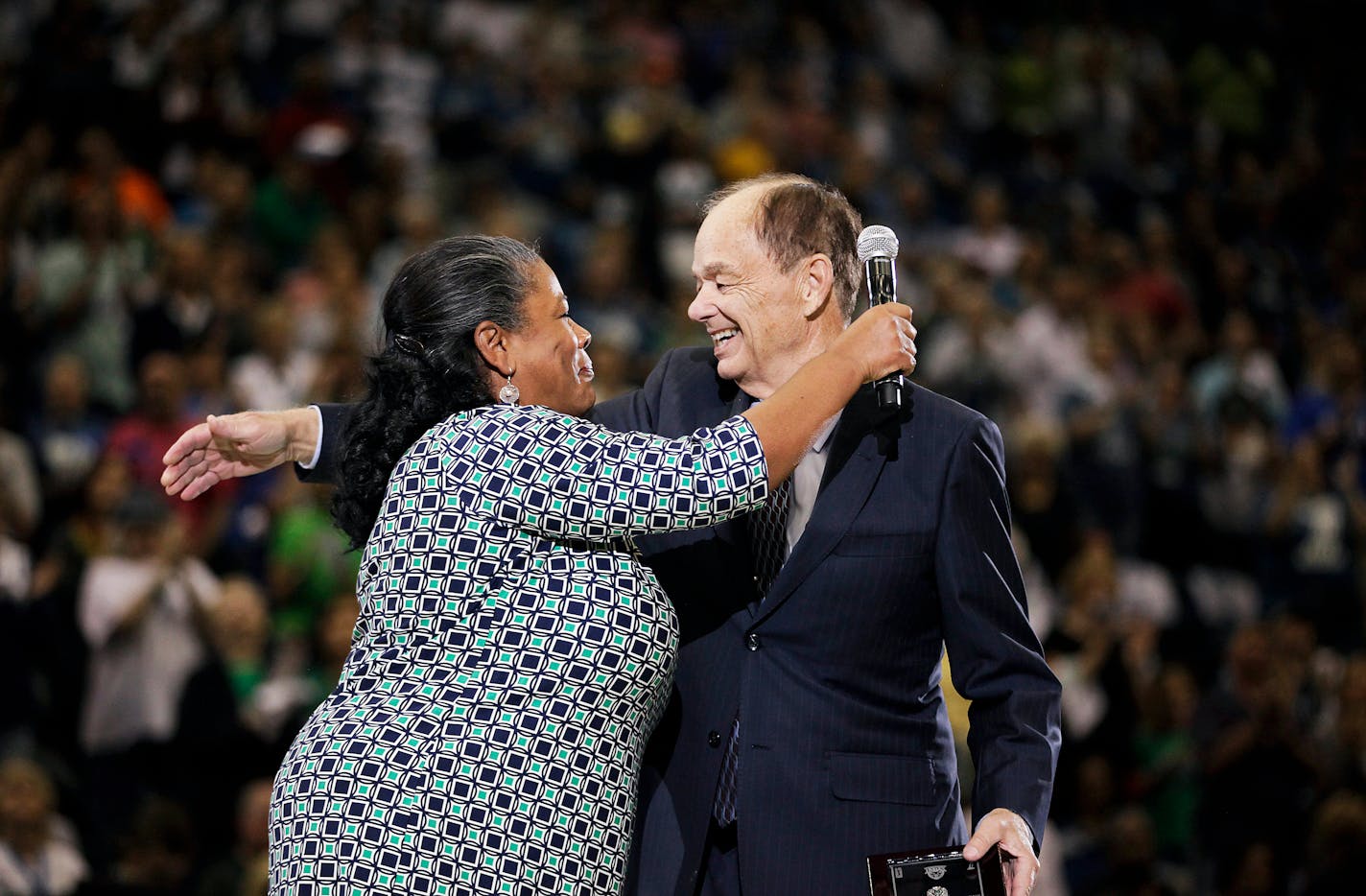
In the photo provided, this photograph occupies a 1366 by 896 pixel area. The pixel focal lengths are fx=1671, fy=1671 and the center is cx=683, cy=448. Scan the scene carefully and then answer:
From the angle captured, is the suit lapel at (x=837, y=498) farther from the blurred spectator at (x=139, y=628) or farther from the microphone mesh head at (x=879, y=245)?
the blurred spectator at (x=139, y=628)

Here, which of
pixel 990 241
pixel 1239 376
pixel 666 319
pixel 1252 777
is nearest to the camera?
pixel 1252 777

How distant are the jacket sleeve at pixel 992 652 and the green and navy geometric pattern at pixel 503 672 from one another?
0.37m

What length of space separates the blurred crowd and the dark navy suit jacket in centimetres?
94

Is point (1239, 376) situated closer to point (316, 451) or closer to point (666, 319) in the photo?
point (666, 319)

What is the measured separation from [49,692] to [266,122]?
10.5 ft

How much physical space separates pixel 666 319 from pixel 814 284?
171 inches

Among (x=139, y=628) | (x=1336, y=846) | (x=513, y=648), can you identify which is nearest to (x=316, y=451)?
(x=513, y=648)

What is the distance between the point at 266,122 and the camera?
713 cm

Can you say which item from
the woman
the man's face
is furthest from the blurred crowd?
the woman

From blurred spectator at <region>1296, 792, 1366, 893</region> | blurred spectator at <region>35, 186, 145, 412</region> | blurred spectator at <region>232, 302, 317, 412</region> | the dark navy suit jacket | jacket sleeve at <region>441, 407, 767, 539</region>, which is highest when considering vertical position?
blurred spectator at <region>35, 186, 145, 412</region>

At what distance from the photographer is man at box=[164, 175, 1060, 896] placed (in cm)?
230

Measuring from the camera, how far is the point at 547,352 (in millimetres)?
2314

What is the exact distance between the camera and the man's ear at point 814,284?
8.51ft

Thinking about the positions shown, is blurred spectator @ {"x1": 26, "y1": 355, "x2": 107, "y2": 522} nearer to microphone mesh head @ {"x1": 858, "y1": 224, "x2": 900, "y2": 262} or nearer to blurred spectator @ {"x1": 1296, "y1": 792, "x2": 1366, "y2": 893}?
microphone mesh head @ {"x1": 858, "y1": 224, "x2": 900, "y2": 262}
